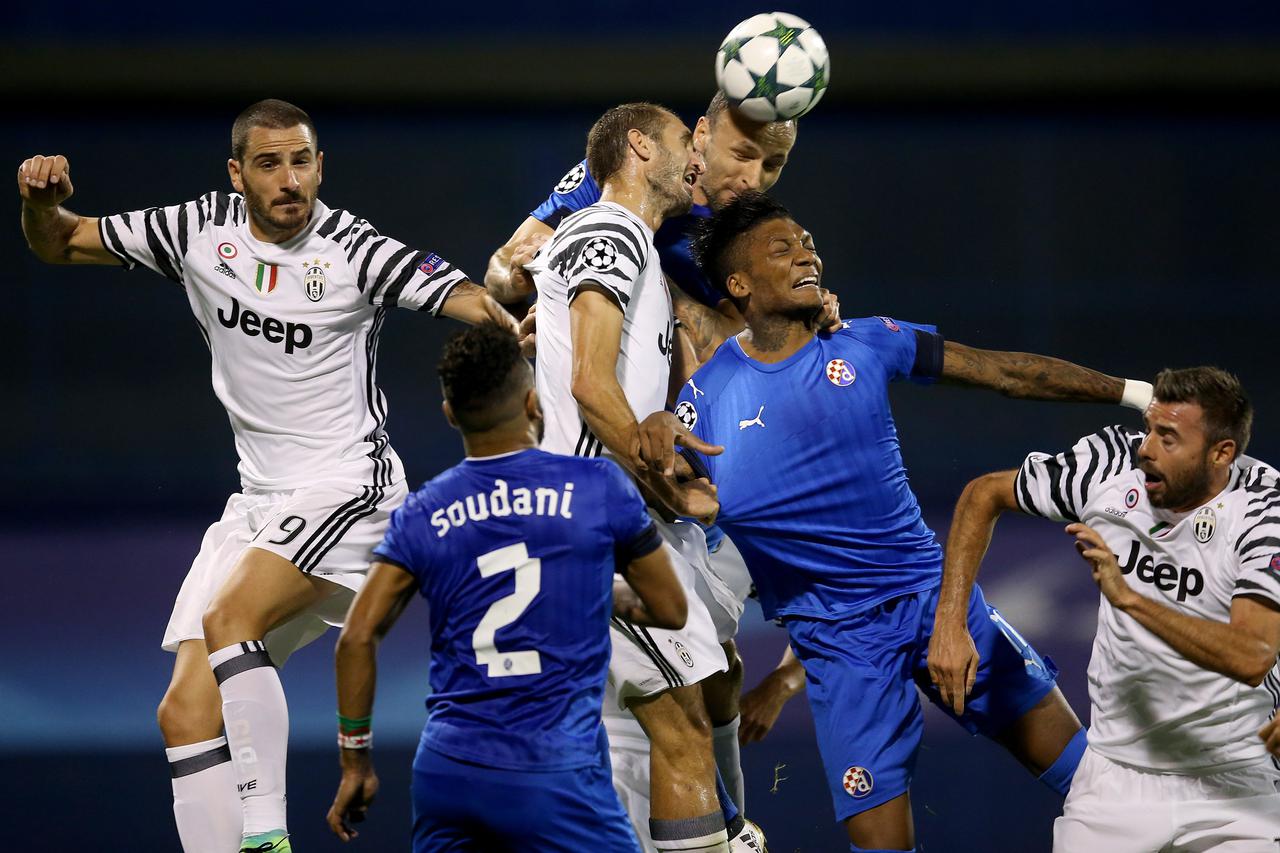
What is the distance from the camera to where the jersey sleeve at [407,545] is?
3.44 meters

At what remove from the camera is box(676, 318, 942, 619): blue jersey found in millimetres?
4746

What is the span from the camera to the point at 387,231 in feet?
43.4

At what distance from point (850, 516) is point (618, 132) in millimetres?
1405

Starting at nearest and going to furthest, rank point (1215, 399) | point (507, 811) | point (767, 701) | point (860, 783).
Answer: point (507, 811)
point (1215, 399)
point (860, 783)
point (767, 701)

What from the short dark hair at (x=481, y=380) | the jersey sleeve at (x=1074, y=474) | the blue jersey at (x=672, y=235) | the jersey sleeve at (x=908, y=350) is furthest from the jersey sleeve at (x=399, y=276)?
the jersey sleeve at (x=1074, y=474)

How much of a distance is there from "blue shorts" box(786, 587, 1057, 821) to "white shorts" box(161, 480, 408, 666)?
141cm

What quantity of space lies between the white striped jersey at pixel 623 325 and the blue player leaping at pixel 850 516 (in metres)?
0.33

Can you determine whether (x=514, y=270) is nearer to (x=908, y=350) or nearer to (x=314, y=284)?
(x=314, y=284)

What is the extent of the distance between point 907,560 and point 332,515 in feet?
5.95

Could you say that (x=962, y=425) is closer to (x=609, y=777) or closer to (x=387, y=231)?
(x=387, y=231)

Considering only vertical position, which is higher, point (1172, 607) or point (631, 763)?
point (1172, 607)

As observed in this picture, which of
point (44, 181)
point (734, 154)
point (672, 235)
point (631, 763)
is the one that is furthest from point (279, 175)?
point (631, 763)

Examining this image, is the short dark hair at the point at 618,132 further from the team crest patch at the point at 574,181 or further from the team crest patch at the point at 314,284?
the team crest patch at the point at 314,284

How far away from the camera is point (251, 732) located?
4.55 metres
